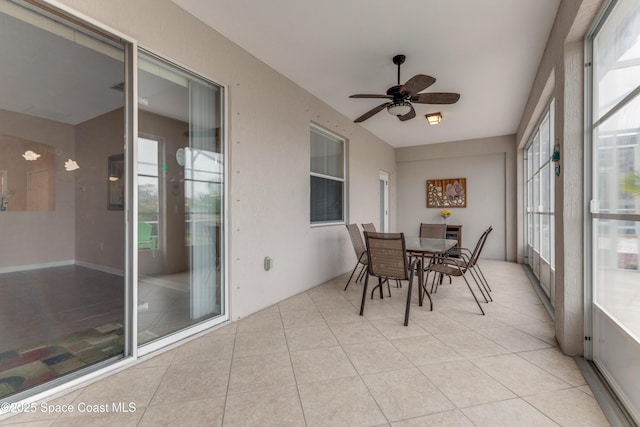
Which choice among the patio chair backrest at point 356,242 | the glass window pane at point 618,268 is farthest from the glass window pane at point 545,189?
the patio chair backrest at point 356,242

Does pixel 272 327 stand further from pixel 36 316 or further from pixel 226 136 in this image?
pixel 226 136

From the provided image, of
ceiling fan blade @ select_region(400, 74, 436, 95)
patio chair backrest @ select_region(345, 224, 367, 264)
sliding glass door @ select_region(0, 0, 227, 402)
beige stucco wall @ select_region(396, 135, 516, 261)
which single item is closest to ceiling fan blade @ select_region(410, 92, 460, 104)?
ceiling fan blade @ select_region(400, 74, 436, 95)

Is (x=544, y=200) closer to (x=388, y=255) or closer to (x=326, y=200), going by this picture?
(x=388, y=255)

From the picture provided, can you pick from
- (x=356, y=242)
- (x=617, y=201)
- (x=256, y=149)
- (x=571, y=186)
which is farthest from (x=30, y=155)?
(x=571, y=186)

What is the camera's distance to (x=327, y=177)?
15.0 feet

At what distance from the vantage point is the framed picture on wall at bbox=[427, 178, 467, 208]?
6.77m

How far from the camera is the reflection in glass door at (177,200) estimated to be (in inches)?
87.7

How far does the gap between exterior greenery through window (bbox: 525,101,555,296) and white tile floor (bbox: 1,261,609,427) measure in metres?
1.10

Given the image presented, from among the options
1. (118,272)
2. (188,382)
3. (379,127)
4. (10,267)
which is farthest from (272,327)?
(379,127)

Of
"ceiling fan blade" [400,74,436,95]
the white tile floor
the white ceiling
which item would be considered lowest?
the white tile floor

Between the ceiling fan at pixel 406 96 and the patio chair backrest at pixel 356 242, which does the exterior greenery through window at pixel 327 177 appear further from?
the ceiling fan at pixel 406 96

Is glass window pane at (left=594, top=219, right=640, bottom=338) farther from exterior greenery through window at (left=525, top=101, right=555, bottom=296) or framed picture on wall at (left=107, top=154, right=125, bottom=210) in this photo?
framed picture on wall at (left=107, top=154, right=125, bottom=210)

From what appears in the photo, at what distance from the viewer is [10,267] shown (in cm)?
164

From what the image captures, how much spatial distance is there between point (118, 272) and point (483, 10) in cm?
352
